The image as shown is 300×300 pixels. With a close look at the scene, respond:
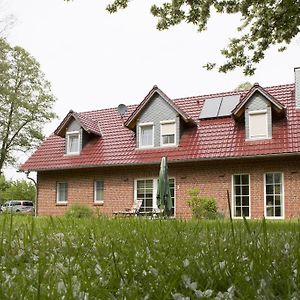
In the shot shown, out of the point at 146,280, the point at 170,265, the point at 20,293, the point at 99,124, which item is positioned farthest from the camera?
the point at 99,124

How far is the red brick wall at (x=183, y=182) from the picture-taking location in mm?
19281

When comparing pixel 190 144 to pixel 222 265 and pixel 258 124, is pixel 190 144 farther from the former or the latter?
pixel 222 265

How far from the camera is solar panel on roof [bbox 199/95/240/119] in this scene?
22.7 m

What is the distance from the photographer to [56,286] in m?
1.57

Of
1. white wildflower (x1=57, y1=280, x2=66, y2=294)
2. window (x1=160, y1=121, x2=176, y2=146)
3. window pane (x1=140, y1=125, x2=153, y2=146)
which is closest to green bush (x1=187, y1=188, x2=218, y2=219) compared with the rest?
window (x1=160, y1=121, x2=176, y2=146)

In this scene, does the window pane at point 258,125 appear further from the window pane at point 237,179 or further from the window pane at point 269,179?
the window pane at point 237,179

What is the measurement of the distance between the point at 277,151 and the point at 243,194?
2.61 meters

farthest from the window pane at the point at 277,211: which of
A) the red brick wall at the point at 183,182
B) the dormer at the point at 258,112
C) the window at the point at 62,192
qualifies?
the window at the point at 62,192

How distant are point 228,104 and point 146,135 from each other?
4.81 meters

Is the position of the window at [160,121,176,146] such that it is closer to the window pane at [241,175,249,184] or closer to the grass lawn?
the window pane at [241,175,249,184]

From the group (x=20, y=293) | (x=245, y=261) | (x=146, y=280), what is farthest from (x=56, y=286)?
(x=245, y=261)

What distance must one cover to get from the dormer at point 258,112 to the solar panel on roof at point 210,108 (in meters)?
2.12

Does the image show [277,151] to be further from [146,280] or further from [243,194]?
[146,280]

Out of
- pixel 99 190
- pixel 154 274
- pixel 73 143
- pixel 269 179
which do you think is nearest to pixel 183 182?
pixel 269 179
